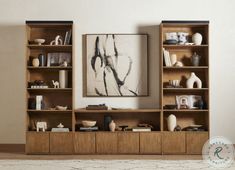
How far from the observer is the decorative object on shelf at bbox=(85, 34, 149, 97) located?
24.2ft

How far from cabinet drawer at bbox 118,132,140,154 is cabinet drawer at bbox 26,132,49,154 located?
49.6 inches

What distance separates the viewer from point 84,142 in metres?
6.96

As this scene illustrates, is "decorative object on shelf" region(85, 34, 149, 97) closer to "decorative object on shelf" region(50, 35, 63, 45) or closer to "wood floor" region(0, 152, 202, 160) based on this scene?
"decorative object on shelf" region(50, 35, 63, 45)

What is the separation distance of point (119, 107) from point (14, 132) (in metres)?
1.99

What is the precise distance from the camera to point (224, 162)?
6.09m

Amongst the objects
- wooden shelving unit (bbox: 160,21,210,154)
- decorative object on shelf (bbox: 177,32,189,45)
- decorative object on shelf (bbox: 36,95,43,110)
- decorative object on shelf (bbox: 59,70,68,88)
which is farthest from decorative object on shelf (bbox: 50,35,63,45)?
decorative object on shelf (bbox: 177,32,189,45)

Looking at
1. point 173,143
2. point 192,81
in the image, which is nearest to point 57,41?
point 192,81

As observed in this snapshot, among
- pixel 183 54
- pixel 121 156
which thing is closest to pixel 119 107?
pixel 121 156

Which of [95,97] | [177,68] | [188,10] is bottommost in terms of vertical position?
[95,97]

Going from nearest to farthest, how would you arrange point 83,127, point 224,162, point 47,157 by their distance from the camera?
point 224,162, point 47,157, point 83,127

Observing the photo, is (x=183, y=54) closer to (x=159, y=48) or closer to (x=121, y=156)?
(x=159, y=48)

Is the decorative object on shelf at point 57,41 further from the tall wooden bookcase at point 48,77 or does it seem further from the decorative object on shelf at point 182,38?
the decorative object on shelf at point 182,38

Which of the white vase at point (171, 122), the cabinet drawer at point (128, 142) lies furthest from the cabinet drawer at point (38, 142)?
the white vase at point (171, 122)

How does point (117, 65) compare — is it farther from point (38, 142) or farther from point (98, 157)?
point (38, 142)
